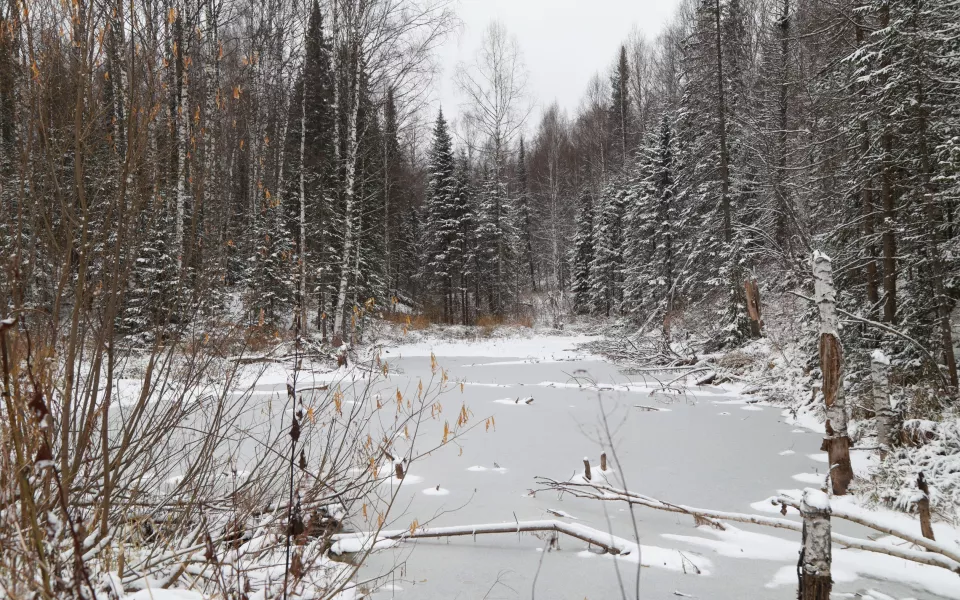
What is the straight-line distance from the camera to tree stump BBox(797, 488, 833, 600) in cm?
171

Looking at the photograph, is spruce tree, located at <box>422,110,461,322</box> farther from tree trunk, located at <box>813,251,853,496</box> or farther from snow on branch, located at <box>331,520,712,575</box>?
snow on branch, located at <box>331,520,712,575</box>

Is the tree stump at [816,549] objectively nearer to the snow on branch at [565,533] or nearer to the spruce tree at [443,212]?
the snow on branch at [565,533]

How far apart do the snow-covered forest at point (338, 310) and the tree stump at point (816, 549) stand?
0.04 feet

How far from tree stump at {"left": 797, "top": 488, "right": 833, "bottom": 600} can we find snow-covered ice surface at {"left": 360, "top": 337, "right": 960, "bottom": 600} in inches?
27.7

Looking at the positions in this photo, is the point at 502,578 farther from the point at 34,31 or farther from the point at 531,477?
the point at 34,31

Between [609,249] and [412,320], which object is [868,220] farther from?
[609,249]

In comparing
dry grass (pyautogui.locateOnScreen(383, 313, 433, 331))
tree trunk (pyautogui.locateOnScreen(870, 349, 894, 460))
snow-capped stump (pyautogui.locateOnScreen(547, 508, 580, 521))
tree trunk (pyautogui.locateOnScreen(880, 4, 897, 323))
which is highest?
tree trunk (pyautogui.locateOnScreen(880, 4, 897, 323))

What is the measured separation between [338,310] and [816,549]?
10638 millimetres

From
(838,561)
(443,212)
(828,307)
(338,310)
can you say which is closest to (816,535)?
(838,561)

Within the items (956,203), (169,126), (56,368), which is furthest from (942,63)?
(56,368)

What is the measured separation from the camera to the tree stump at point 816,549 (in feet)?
5.61

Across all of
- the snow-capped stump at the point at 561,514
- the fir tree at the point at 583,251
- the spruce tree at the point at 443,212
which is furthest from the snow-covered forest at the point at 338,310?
the fir tree at the point at 583,251

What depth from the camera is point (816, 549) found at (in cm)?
172

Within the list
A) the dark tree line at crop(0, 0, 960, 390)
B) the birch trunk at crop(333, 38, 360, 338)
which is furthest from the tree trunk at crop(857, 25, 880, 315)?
the birch trunk at crop(333, 38, 360, 338)
